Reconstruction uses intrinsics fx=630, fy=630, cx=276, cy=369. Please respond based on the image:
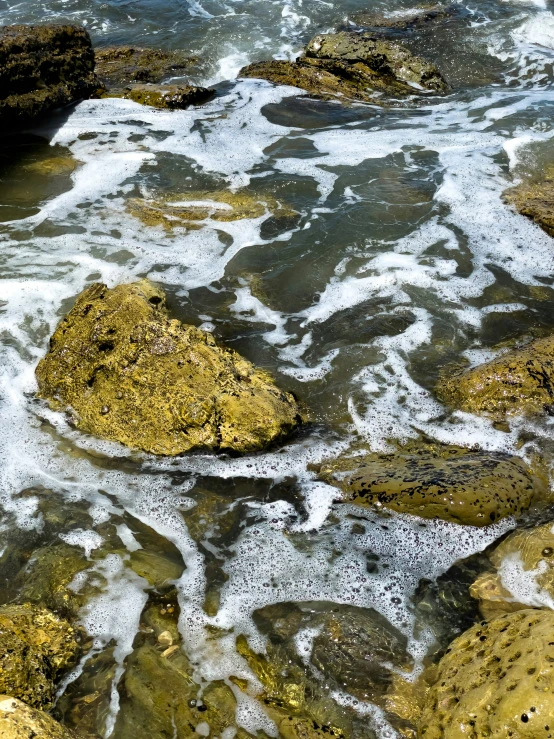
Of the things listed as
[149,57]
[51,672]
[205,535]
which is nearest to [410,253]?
[205,535]

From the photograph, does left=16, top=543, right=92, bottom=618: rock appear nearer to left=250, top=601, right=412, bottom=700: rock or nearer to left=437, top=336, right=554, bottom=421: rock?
left=250, top=601, right=412, bottom=700: rock

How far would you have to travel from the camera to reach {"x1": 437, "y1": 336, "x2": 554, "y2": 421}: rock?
16.6 ft

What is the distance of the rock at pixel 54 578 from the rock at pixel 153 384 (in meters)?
1.01

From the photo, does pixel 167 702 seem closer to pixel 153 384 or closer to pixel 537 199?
pixel 153 384

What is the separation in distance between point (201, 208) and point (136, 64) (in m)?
6.71

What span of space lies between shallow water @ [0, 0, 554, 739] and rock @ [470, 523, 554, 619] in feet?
0.60

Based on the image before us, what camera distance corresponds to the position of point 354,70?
12.2m

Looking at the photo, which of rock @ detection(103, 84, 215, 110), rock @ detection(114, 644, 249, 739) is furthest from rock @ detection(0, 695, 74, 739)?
rock @ detection(103, 84, 215, 110)

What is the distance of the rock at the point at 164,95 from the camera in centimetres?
1087

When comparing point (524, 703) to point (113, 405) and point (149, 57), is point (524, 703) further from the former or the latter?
point (149, 57)

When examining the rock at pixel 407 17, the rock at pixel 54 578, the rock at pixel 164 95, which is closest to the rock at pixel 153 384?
the rock at pixel 54 578

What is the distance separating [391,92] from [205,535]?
407 inches

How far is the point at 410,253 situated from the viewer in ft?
23.7

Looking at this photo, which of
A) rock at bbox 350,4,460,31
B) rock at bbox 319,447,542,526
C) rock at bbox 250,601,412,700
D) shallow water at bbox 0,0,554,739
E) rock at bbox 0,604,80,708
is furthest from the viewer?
rock at bbox 350,4,460,31
